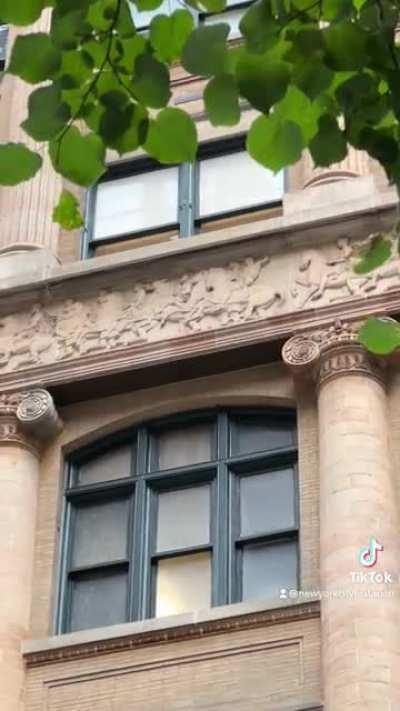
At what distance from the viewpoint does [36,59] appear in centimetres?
1140

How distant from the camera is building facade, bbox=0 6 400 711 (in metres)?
18.2

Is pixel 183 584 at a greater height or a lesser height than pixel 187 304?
lesser

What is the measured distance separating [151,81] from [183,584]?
917 cm

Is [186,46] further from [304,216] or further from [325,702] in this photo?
[304,216]

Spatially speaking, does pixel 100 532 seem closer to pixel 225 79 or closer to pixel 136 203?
pixel 136 203

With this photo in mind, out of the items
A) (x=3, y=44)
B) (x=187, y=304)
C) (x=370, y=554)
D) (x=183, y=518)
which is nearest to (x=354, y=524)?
(x=370, y=554)

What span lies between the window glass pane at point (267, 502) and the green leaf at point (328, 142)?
8.78 meters

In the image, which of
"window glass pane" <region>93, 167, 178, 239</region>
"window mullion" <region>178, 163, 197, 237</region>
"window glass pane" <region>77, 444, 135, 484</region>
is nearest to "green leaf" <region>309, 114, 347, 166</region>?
"window glass pane" <region>77, 444, 135, 484</region>

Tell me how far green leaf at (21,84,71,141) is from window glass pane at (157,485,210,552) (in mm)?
9093

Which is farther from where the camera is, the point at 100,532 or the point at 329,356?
the point at 100,532

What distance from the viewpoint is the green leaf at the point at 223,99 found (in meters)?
11.2

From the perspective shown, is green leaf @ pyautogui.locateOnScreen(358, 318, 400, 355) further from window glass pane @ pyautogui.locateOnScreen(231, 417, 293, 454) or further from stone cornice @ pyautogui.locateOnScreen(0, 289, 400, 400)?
window glass pane @ pyautogui.locateOnScreen(231, 417, 293, 454)

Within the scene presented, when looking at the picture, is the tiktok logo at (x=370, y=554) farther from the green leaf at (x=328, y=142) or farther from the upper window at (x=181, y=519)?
the green leaf at (x=328, y=142)

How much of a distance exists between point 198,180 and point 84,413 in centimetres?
382
